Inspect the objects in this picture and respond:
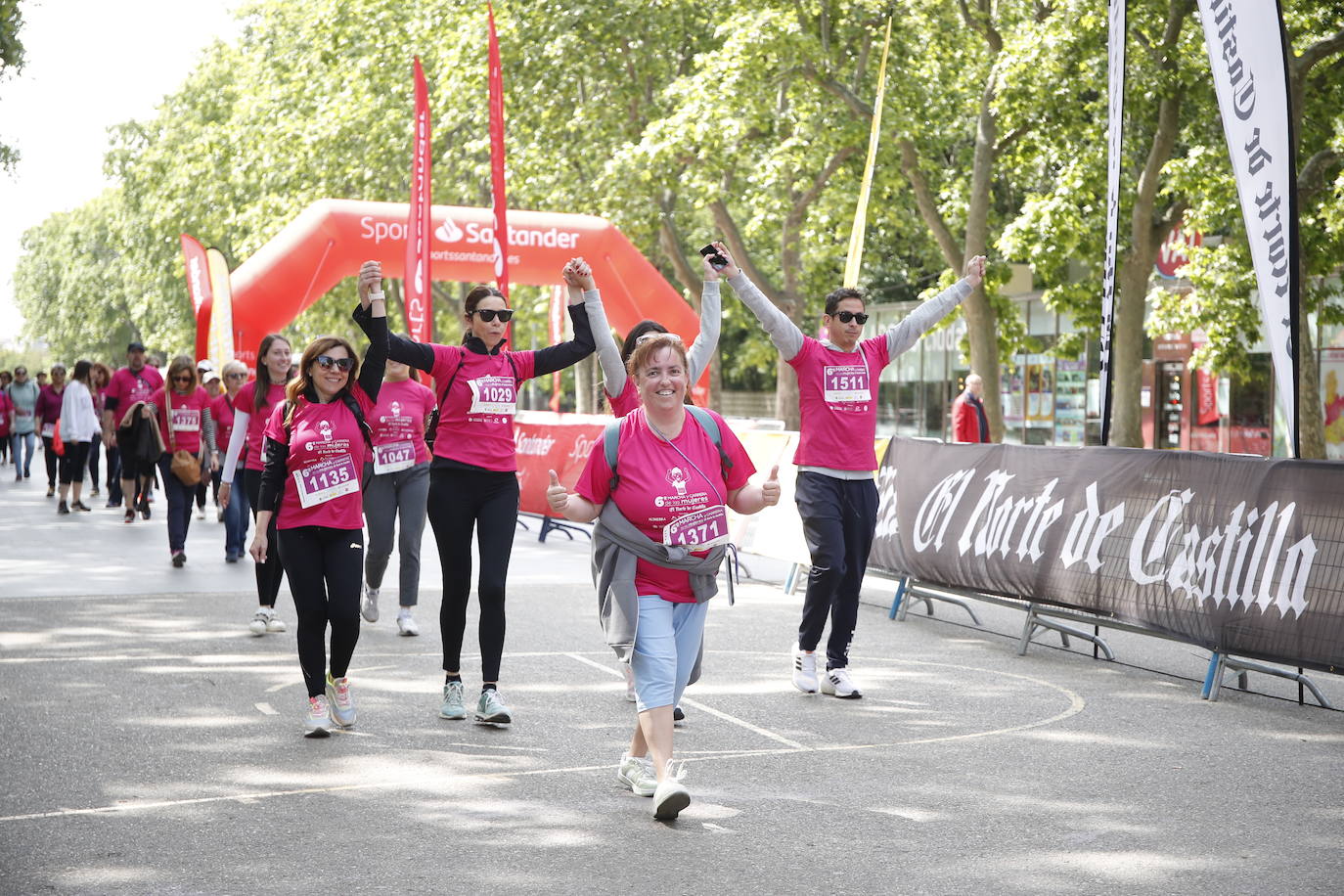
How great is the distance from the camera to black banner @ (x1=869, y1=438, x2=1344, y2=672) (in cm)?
759

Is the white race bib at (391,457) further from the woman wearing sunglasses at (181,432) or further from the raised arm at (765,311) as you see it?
the woman wearing sunglasses at (181,432)

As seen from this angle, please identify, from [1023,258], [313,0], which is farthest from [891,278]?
[1023,258]

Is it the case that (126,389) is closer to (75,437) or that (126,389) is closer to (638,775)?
(75,437)

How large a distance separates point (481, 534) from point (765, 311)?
177 centimetres

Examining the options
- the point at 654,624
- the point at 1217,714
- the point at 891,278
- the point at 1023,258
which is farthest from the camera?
the point at 891,278

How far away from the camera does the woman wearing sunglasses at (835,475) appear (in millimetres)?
7984

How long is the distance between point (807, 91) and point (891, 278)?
64.6 ft

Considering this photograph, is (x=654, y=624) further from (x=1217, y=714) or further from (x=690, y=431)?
(x=1217, y=714)

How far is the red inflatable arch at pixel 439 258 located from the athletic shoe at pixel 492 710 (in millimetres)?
14491

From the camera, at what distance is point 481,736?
685cm

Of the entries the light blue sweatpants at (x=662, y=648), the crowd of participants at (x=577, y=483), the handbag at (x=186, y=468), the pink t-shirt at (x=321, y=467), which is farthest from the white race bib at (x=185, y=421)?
the light blue sweatpants at (x=662, y=648)

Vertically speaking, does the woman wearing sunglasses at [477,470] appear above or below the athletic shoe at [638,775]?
above

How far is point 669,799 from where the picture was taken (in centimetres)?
529

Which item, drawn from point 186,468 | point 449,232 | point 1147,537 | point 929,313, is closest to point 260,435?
point 186,468
